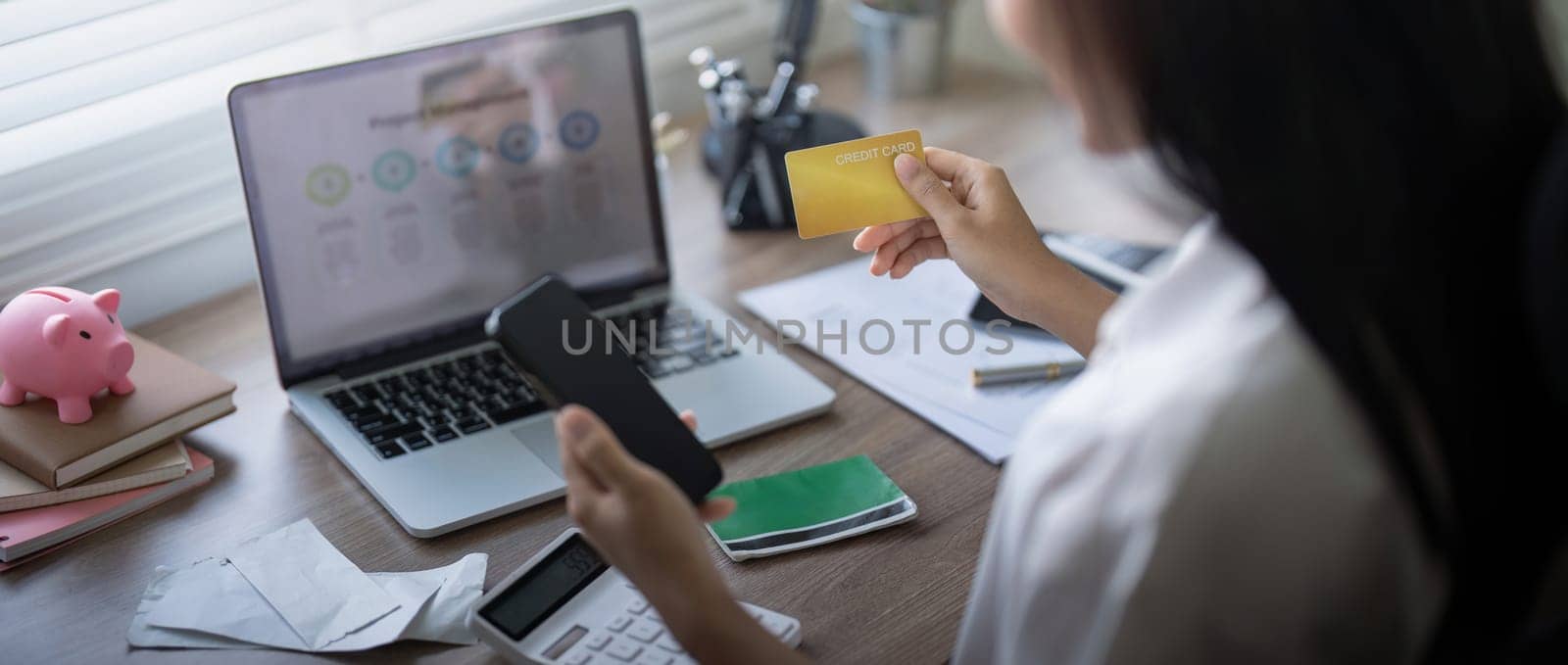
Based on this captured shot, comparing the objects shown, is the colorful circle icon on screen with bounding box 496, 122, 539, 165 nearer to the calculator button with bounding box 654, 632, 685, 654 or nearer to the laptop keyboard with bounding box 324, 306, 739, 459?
the laptop keyboard with bounding box 324, 306, 739, 459

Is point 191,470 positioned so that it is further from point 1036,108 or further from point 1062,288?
point 1036,108

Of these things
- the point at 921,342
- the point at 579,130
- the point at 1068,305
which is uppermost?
the point at 579,130

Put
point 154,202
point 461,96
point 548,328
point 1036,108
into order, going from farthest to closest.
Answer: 1. point 1036,108
2. point 154,202
3. point 461,96
4. point 548,328

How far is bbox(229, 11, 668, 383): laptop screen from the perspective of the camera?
3.35ft

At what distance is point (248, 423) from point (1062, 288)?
0.67 m

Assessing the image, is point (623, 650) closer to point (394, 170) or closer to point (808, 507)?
point (808, 507)

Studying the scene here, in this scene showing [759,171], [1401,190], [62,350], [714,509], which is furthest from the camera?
[759,171]

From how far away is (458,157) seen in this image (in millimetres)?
1090

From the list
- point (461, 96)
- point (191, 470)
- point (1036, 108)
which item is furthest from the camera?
point (1036, 108)

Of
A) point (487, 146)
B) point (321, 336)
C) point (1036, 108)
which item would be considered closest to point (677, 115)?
point (1036, 108)

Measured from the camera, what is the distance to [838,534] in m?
0.89

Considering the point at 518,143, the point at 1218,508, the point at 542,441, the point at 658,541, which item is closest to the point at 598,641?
the point at 658,541

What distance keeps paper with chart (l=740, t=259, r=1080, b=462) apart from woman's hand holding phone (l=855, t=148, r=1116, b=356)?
0.10 meters

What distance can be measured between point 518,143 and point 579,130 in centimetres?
6
